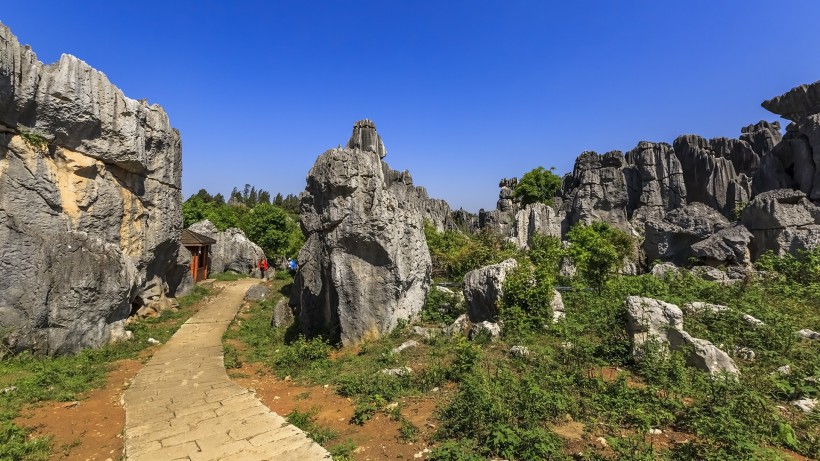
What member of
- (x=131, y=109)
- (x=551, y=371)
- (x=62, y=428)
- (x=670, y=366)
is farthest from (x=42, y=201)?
(x=670, y=366)

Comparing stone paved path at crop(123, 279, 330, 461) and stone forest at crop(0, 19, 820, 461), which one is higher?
stone forest at crop(0, 19, 820, 461)

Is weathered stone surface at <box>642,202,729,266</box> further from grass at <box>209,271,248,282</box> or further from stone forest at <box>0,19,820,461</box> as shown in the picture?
grass at <box>209,271,248,282</box>

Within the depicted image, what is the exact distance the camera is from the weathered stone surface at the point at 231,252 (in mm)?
29375

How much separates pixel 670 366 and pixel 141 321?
56.5 feet

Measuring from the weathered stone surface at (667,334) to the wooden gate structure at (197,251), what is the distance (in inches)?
955

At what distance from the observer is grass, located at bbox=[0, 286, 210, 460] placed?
5844 millimetres

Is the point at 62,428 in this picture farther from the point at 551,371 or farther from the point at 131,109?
the point at 131,109

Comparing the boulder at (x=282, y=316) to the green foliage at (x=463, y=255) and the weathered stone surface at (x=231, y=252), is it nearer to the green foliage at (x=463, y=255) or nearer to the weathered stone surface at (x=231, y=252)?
the green foliage at (x=463, y=255)

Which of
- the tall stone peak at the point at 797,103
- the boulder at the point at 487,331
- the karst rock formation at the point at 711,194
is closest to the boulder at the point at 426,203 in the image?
the karst rock formation at the point at 711,194

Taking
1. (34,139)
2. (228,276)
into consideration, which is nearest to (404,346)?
(34,139)

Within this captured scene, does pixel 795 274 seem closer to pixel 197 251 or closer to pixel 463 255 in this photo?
pixel 463 255

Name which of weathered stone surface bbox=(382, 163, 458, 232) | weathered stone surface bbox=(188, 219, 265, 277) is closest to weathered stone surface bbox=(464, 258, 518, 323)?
weathered stone surface bbox=(188, 219, 265, 277)

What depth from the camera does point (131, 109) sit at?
13.6 meters

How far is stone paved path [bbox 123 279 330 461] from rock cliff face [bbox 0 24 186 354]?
9.08ft
